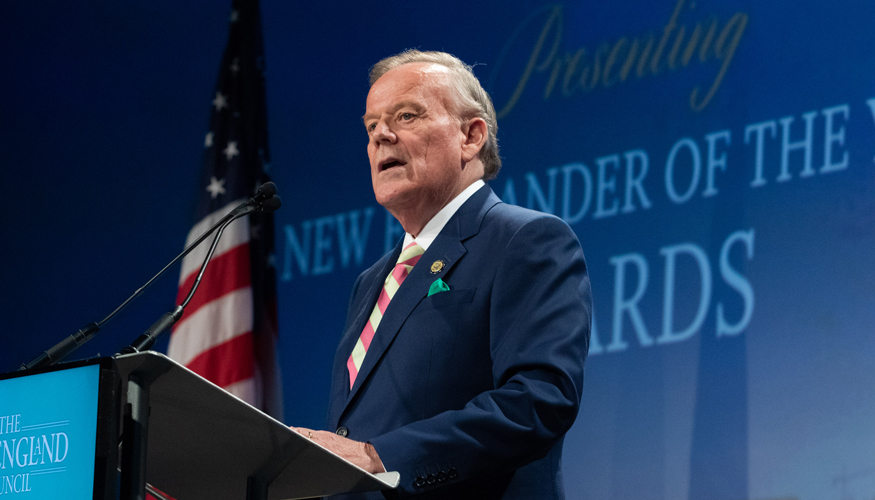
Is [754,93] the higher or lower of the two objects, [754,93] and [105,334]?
the higher

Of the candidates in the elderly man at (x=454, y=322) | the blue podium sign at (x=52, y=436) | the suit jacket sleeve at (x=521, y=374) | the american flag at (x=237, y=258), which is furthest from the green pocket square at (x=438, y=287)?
the american flag at (x=237, y=258)

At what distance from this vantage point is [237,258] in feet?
13.4

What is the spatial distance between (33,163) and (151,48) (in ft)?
A: 2.86

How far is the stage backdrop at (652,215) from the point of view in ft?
9.84

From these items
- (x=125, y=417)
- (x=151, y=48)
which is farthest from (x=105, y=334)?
(x=125, y=417)

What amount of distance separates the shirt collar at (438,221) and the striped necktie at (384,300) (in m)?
0.02

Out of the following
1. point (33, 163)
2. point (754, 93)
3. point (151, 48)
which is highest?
point (151, 48)

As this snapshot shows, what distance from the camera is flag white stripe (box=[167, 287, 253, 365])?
3973mm

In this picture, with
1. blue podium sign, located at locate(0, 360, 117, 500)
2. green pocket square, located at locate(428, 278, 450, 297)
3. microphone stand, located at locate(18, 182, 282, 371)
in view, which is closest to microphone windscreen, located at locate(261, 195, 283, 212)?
microphone stand, located at locate(18, 182, 282, 371)

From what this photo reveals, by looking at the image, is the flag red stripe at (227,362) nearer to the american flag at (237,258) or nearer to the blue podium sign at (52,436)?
the american flag at (237,258)

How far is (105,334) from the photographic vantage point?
464cm

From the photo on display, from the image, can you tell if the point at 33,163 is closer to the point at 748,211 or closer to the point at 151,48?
the point at 151,48

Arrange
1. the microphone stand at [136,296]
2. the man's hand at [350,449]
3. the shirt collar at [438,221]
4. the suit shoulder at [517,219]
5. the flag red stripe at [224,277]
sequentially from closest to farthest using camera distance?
the man's hand at [350,449] < the microphone stand at [136,296] < the suit shoulder at [517,219] < the shirt collar at [438,221] < the flag red stripe at [224,277]

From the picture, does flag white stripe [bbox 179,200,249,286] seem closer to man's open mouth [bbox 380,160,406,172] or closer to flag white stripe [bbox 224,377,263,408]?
flag white stripe [bbox 224,377,263,408]
